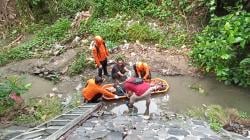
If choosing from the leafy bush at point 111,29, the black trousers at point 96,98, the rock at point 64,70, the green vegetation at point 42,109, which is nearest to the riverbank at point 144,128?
the black trousers at point 96,98

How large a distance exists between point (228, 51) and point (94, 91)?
4.17m

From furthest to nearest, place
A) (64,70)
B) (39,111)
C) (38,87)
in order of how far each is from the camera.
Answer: (64,70)
(38,87)
(39,111)

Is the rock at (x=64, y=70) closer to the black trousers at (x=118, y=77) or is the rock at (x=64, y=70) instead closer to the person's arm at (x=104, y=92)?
the black trousers at (x=118, y=77)

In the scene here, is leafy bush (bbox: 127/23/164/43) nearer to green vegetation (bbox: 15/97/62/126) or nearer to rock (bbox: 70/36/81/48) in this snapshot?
rock (bbox: 70/36/81/48)

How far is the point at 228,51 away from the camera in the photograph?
522 inches

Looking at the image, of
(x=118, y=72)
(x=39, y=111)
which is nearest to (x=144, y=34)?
(x=118, y=72)

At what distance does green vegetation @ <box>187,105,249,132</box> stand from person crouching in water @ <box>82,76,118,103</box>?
83.9 inches

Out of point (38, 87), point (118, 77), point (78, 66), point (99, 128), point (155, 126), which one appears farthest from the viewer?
point (78, 66)

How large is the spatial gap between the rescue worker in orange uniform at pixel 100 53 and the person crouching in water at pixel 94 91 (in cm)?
138

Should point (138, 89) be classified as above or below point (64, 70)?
below

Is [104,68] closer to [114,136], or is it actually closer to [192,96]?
[192,96]

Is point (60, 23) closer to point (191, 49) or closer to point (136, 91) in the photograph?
A: point (191, 49)

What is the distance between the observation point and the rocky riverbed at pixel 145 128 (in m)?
9.78

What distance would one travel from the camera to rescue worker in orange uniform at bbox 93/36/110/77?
12797 millimetres
